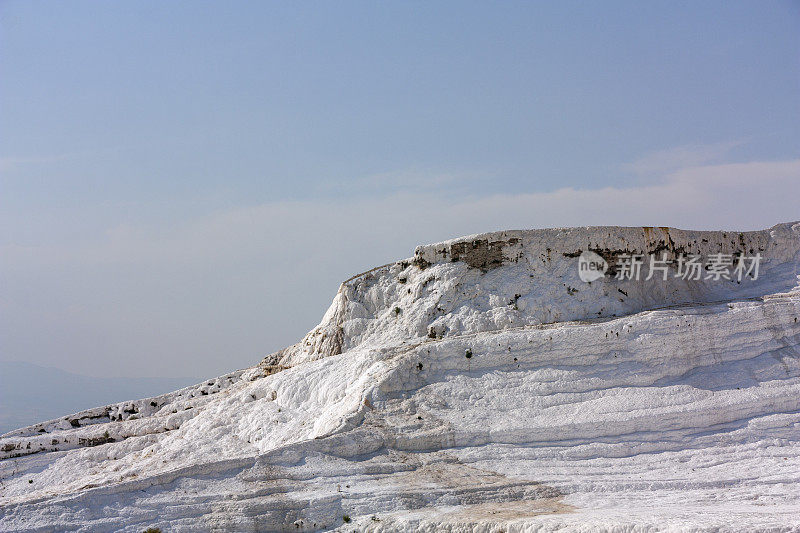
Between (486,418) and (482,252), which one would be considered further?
(482,252)

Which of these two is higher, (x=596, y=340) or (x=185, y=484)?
(x=596, y=340)

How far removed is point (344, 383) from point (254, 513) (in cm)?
573

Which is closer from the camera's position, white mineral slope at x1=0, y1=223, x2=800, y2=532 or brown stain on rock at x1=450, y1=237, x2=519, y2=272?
white mineral slope at x1=0, y1=223, x2=800, y2=532

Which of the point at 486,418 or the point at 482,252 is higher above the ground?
the point at 482,252

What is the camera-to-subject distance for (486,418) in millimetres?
18703

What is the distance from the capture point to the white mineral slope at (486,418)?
15.7 metres

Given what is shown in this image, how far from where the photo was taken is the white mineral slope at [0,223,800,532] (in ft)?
51.4

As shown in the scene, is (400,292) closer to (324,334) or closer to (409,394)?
(324,334)

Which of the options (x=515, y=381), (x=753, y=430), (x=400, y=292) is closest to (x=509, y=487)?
(x=515, y=381)

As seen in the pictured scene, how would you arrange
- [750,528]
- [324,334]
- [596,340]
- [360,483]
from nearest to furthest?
[750,528] < [360,483] < [596,340] < [324,334]

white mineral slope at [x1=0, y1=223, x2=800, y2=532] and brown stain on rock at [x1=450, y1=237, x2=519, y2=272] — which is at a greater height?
brown stain on rock at [x1=450, y1=237, x2=519, y2=272]

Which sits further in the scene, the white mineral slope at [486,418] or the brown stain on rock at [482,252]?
the brown stain on rock at [482,252]

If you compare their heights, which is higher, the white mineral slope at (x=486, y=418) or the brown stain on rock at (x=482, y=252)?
the brown stain on rock at (x=482, y=252)

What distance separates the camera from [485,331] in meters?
21.4
